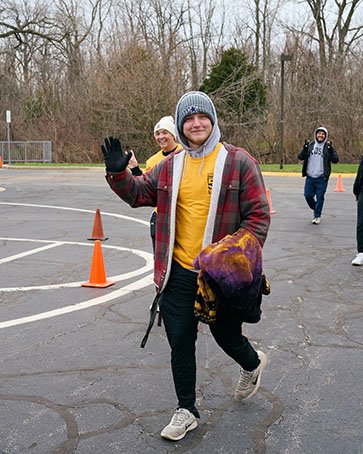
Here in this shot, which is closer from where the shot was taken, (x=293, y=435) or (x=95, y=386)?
(x=293, y=435)

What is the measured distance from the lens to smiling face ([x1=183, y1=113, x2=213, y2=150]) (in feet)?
11.7

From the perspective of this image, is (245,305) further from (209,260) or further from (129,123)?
(129,123)

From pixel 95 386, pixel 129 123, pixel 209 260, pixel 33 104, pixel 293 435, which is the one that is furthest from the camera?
pixel 33 104

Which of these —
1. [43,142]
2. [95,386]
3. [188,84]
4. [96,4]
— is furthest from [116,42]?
[95,386]

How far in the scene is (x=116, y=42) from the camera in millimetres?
35969

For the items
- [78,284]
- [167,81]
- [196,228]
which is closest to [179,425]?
[196,228]

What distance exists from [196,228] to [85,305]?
2.94 m

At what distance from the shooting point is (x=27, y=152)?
1471 inches

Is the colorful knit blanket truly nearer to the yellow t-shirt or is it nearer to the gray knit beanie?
the yellow t-shirt

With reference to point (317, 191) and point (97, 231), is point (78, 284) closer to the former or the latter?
point (97, 231)

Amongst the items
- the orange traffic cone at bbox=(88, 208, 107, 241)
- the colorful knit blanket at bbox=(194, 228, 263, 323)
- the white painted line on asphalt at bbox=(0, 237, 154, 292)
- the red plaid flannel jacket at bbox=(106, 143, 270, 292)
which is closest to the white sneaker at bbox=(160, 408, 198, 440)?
the colorful knit blanket at bbox=(194, 228, 263, 323)

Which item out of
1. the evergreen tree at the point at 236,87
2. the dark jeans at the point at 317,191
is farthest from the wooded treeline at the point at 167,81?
the dark jeans at the point at 317,191

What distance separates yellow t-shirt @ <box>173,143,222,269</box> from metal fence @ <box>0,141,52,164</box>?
1338 inches

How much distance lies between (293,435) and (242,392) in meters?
0.51
